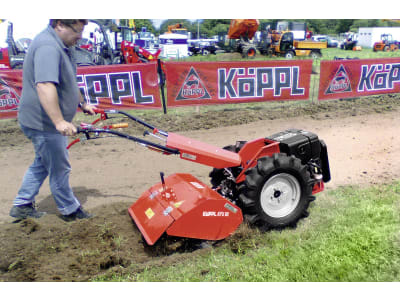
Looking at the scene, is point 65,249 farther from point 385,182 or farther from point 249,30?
point 249,30

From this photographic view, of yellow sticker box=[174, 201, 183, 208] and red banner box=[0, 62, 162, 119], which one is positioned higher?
red banner box=[0, 62, 162, 119]

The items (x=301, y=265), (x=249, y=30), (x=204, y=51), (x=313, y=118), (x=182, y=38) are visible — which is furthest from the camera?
(x=182, y=38)

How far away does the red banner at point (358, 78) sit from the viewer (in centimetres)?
962

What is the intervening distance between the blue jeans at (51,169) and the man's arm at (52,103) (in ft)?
1.46

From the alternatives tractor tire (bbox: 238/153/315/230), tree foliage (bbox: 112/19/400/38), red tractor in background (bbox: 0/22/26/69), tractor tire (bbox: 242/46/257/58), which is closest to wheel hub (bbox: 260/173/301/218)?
tractor tire (bbox: 238/153/315/230)

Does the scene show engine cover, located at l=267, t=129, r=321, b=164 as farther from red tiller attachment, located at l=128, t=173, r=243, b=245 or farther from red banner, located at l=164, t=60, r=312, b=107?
red banner, located at l=164, t=60, r=312, b=107

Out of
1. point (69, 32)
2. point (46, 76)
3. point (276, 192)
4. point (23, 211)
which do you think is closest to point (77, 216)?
point (23, 211)

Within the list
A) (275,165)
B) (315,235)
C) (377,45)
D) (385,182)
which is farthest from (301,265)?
(377,45)

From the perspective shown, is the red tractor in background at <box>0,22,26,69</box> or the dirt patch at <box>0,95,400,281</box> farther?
the red tractor in background at <box>0,22,26,69</box>

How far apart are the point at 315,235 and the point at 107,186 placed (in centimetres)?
288

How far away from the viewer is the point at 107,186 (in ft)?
15.9

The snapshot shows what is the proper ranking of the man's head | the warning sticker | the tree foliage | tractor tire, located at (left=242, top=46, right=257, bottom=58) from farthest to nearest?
the tree foliage < tractor tire, located at (left=242, top=46, right=257, bottom=58) < the warning sticker < the man's head

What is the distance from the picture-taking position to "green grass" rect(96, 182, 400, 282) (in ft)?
9.22

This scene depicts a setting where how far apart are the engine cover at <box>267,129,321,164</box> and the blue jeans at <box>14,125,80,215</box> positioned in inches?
90.9
